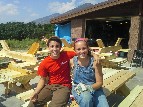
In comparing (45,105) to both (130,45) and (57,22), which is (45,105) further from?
(57,22)

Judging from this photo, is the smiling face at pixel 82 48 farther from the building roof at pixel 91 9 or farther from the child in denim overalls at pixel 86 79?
the building roof at pixel 91 9

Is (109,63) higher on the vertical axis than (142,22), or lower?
lower

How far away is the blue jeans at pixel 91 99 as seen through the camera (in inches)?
152

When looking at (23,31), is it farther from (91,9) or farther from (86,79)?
(86,79)

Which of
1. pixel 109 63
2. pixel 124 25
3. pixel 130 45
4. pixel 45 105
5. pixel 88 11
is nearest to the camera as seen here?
pixel 45 105

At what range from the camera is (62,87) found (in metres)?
4.25

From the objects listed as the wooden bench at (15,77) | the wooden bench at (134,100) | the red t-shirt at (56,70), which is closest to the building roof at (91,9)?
the wooden bench at (15,77)

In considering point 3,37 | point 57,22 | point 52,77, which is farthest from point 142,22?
point 3,37

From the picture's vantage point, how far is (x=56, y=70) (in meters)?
4.30

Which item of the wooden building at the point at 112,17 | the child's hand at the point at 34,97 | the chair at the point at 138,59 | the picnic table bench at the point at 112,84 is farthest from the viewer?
the wooden building at the point at 112,17

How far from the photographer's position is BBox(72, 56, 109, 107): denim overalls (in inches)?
153

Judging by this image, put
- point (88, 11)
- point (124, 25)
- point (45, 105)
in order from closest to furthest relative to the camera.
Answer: point (45, 105)
point (88, 11)
point (124, 25)

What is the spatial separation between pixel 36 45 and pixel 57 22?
35.0 feet

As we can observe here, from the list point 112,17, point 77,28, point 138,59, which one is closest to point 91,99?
point 138,59
